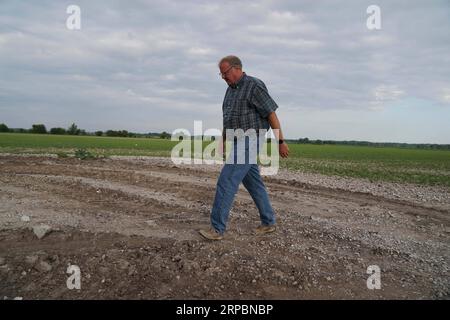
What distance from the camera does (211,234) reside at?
445 cm

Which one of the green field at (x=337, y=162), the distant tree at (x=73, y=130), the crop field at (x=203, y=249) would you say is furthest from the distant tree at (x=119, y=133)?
the crop field at (x=203, y=249)

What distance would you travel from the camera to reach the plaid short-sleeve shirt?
430 cm

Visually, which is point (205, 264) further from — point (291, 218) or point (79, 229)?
point (291, 218)

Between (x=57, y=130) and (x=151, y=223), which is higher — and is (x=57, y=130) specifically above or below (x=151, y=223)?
above

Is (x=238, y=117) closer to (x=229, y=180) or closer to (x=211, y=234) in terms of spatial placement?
(x=229, y=180)

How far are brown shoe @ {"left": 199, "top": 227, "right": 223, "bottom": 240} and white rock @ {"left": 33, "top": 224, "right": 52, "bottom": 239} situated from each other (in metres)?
1.86

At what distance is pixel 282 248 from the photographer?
4.33 m

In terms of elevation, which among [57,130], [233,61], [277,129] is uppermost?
[57,130]

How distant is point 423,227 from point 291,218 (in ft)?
6.86

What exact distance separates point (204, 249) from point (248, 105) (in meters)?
1.76

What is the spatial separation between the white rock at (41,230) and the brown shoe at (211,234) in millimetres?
1858

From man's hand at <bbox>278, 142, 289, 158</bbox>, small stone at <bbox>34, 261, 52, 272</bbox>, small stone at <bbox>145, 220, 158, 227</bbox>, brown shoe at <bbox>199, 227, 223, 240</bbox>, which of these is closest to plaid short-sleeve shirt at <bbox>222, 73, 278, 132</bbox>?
man's hand at <bbox>278, 142, 289, 158</bbox>

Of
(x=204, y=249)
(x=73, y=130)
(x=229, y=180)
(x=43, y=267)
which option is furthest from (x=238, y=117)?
(x=73, y=130)
